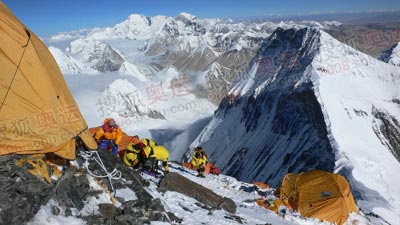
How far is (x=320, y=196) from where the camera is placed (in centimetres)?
2725

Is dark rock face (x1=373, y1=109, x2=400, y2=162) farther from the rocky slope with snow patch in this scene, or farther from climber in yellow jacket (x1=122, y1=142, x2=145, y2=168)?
the rocky slope with snow patch

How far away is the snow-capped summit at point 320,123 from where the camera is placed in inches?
2822

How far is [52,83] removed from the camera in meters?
14.1

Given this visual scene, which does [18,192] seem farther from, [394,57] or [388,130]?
[394,57]

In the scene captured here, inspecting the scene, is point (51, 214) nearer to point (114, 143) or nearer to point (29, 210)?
point (29, 210)

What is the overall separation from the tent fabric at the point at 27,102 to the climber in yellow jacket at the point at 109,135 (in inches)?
212

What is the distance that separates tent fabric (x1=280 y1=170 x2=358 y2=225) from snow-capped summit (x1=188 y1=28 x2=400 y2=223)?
20.8 ft

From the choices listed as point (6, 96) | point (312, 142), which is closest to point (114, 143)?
point (6, 96)

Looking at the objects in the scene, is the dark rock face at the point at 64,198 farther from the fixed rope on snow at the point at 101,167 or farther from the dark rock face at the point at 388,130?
the dark rock face at the point at 388,130

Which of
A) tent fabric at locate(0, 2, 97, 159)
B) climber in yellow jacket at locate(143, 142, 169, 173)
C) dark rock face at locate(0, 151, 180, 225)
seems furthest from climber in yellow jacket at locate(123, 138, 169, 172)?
tent fabric at locate(0, 2, 97, 159)

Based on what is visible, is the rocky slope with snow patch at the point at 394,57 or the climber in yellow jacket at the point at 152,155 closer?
the climber in yellow jacket at the point at 152,155

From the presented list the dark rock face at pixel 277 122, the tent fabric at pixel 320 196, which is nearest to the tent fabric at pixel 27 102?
the tent fabric at pixel 320 196

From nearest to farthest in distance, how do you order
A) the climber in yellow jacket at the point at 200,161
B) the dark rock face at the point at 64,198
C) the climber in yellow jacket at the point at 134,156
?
the dark rock face at the point at 64,198 → the climber in yellow jacket at the point at 134,156 → the climber in yellow jacket at the point at 200,161

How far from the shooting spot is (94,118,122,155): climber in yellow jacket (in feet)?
65.1
